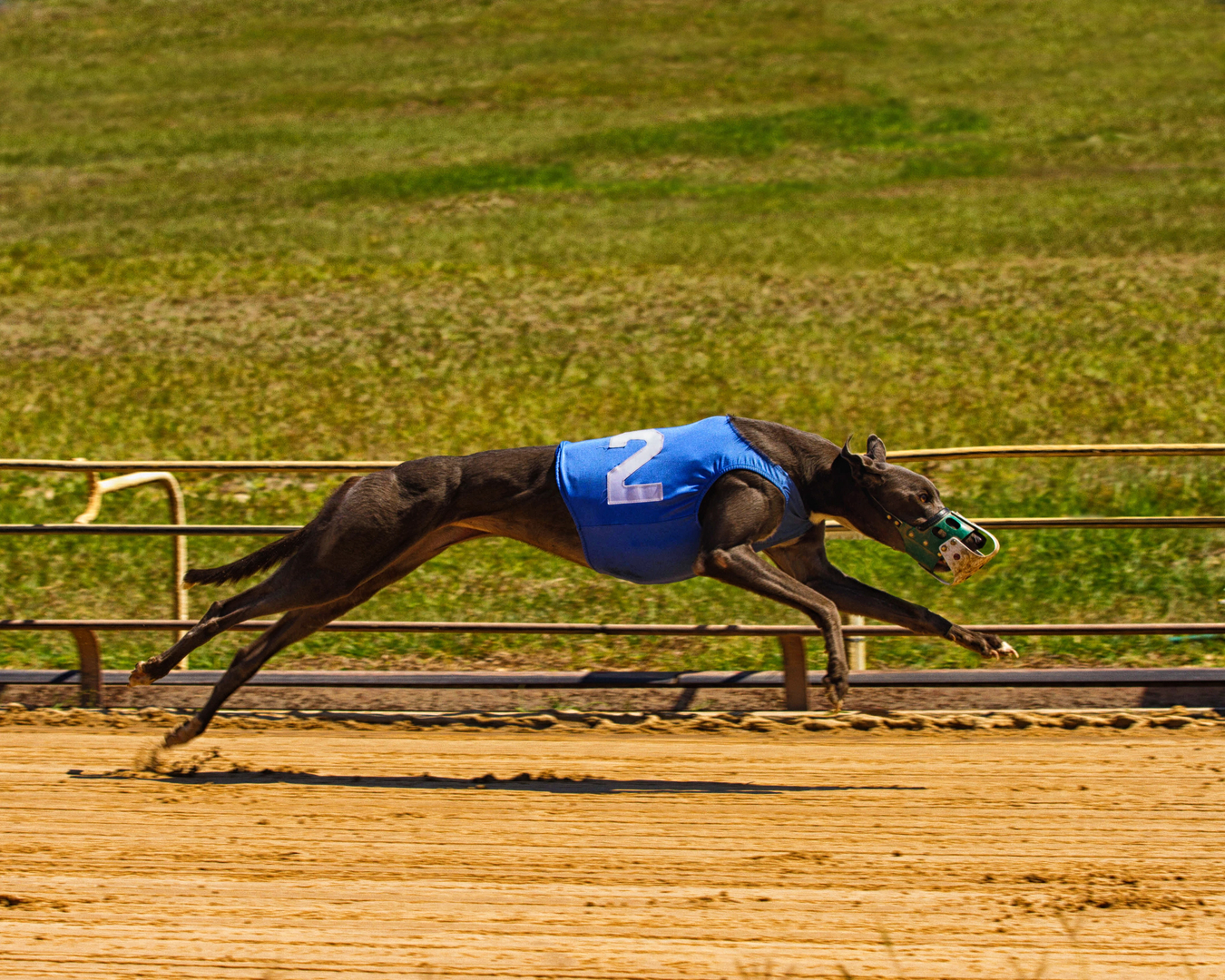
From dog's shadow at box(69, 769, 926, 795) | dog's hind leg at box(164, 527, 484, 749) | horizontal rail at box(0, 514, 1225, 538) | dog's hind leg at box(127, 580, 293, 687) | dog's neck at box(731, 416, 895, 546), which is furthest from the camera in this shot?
horizontal rail at box(0, 514, 1225, 538)

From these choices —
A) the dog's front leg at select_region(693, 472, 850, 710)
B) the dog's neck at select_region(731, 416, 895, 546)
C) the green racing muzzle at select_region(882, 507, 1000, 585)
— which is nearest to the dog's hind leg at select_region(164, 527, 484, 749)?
the dog's front leg at select_region(693, 472, 850, 710)

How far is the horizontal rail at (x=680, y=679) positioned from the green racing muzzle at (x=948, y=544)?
1378 millimetres

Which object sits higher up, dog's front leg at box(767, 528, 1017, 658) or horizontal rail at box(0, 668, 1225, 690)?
dog's front leg at box(767, 528, 1017, 658)

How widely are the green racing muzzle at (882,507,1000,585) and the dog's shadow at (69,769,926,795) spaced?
0.86 m

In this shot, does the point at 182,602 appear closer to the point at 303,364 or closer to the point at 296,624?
the point at 296,624

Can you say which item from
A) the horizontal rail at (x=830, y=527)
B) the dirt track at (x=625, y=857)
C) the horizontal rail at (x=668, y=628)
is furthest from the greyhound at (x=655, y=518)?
the horizontal rail at (x=830, y=527)

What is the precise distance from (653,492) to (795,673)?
1579mm

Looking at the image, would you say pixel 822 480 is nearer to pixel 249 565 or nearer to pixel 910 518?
pixel 910 518

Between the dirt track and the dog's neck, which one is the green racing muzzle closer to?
the dog's neck

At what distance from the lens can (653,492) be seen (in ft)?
17.4

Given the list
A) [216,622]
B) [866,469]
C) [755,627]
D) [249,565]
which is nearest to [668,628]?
[755,627]

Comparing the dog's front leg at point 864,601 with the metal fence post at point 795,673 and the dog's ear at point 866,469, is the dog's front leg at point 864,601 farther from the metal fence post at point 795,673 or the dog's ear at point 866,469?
the metal fence post at point 795,673

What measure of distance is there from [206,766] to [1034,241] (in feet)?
49.0

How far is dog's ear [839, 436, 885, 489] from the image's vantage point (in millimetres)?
5324
